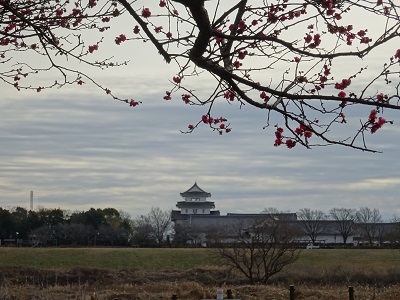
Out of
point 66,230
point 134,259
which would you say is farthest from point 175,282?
point 66,230

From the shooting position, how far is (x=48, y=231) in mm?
71000

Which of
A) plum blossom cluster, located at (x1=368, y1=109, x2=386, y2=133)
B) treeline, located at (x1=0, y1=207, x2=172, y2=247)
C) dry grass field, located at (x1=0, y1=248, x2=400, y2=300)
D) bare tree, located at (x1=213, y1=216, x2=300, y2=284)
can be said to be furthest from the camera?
treeline, located at (x1=0, y1=207, x2=172, y2=247)

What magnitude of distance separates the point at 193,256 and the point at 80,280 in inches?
733

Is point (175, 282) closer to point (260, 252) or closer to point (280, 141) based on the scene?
point (260, 252)

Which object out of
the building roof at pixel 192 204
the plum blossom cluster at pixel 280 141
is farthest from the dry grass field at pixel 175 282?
the building roof at pixel 192 204

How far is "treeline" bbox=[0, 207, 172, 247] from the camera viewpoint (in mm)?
70250

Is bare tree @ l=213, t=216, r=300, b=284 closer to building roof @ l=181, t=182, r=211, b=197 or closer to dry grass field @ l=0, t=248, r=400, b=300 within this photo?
dry grass field @ l=0, t=248, r=400, b=300

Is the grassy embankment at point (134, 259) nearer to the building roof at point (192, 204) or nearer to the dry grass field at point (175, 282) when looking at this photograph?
the dry grass field at point (175, 282)

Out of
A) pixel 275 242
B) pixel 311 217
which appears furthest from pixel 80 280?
pixel 311 217

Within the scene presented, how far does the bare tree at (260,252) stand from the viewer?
91.1ft

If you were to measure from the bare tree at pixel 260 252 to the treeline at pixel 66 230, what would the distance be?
125ft

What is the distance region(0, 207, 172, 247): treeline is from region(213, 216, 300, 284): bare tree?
125 ft

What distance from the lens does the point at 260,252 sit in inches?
1100

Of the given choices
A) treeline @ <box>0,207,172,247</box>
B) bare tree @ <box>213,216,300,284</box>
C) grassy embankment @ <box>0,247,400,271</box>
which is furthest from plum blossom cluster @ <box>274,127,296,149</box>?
treeline @ <box>0,207,172,247</box>
